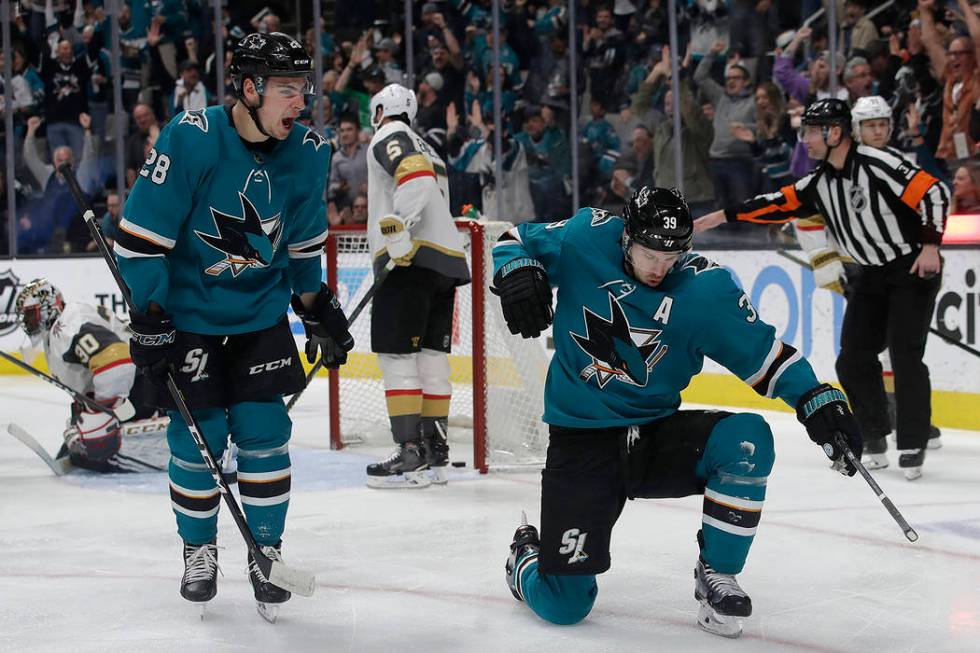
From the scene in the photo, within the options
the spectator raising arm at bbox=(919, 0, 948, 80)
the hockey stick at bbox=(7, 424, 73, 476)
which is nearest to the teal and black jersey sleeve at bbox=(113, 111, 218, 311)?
the hockey stick at bbox=(7, 424, 73, 476)

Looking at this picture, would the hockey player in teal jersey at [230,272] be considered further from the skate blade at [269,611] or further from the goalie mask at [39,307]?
the goalie mask at [39,307]

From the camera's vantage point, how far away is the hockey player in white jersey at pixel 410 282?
3711mm

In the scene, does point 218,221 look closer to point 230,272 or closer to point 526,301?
point 230,272

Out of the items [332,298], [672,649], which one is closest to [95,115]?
[332,298]

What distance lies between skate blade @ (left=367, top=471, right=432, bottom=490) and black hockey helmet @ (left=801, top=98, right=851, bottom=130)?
5.09 ft

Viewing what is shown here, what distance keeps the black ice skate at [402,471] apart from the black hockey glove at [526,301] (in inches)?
66.3

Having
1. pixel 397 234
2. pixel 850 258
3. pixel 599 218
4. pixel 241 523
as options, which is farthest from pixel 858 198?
pixel 241 523

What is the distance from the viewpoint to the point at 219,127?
7.29 feet

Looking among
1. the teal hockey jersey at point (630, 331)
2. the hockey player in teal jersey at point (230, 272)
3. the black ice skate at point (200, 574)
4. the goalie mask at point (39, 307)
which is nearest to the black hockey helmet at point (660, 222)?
the teal hockey jersey at point (630, 331)

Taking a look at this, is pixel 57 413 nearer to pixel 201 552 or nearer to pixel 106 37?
pixel 201 552

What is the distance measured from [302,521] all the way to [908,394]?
1.85 meters

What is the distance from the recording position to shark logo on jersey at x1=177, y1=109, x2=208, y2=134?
2199 mm

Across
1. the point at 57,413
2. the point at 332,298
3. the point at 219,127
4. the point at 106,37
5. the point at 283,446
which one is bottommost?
the point at 57,413

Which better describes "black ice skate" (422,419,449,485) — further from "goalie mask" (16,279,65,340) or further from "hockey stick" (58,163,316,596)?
"hockey stick" (58,163,316,596)
